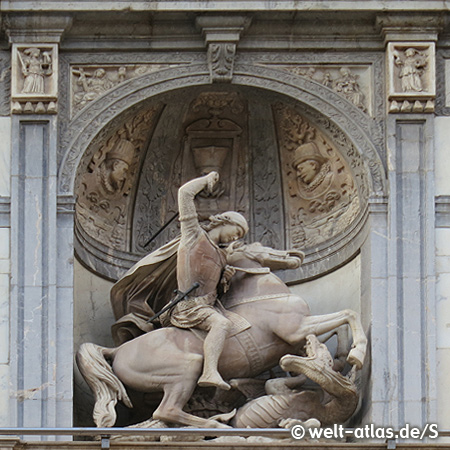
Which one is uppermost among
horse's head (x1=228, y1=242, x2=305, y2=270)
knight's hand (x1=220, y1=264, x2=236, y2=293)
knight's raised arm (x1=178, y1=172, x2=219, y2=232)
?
knight's raised arm (x1=178, y1=172, x2=219, y2=232)

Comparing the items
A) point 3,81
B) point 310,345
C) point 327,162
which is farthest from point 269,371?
point 3,81

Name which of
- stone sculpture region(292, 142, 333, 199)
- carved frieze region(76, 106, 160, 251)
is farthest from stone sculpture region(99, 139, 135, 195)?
stone sculpture region(292, 142, 333, 199)

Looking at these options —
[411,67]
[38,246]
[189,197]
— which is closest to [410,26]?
[411,67]

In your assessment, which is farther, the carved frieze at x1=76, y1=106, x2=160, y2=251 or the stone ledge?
the carved frieze at x1=76, y1=106, x2=160, y2=251

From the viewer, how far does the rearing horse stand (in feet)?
71.4

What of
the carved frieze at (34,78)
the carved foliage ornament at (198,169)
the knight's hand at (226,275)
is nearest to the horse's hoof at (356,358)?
the knight's hand at (226,275)

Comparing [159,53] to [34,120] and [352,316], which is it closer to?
[34,120]

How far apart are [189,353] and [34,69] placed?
3249 millimetres

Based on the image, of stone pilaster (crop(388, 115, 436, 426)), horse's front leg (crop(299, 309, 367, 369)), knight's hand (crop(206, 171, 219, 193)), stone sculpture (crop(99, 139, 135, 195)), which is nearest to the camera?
stone pilaster (crop(388, 115, 436, 426))

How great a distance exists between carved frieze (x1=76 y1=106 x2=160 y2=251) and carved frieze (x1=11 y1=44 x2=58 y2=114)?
796mm

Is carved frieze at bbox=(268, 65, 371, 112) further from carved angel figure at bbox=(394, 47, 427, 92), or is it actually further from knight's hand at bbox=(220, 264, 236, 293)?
knight's hand at bbox=(220, 264, 236, 293)

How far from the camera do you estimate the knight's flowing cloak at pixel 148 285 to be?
22547 millimetres

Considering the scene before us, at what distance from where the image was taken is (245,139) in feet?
77.9

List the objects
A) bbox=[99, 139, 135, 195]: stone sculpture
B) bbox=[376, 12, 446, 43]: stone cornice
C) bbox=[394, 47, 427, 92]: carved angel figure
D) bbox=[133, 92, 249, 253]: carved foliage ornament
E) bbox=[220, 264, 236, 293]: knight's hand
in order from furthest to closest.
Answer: bbox=[133, 92, 249, 253]: carved foliage ornament < bbox=[99, 139, 135, 195]: stone sculpture < bbox=[376, 12, 446, 43]: stone cornice < bbox=[394, 47, 427, 92]: carved angel figure < bbox=[220, 264, 236, 293]: knight's hand
